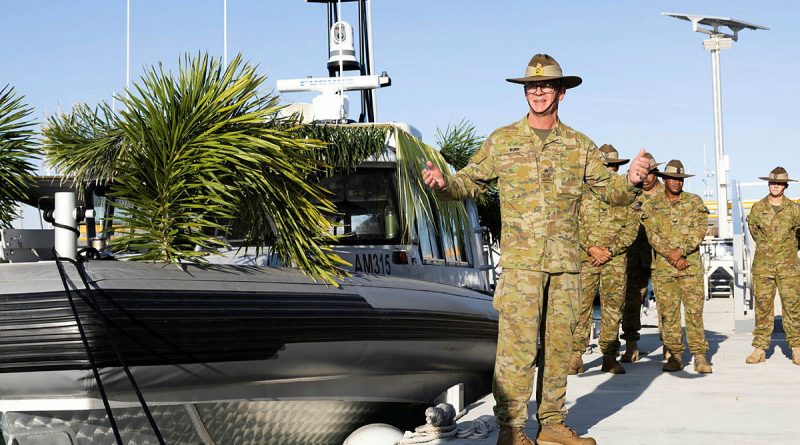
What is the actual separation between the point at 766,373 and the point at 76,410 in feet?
19.8

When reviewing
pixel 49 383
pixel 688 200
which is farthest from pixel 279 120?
pixel 688 200

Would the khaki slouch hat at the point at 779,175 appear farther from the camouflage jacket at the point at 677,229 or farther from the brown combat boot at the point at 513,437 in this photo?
the brown combat boot at the point at 513,437

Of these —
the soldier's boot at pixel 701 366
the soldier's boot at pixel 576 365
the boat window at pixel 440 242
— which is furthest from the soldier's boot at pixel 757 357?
the boat window at pixel 440 242

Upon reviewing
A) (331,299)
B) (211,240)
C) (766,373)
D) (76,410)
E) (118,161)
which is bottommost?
(766,373)

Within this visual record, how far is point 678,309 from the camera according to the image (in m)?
9.20

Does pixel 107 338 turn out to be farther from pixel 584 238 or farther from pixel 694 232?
pixel 694 232

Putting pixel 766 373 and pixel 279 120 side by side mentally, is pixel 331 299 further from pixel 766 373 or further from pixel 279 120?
pixel 766 373

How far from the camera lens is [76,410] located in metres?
4.98

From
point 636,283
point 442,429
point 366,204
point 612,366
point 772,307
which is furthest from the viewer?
point 636,283

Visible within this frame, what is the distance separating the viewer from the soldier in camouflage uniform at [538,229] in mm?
5211

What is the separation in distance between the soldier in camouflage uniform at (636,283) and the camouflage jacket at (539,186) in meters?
4.31

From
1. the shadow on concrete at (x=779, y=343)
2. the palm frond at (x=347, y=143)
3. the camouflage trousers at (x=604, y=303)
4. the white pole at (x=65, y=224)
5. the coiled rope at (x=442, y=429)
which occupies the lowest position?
the shadow on concrete at (x=779, y=343)

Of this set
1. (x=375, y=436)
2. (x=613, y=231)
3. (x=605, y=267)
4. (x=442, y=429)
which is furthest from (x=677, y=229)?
(x=442, y=429)

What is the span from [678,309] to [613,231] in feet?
2.93
